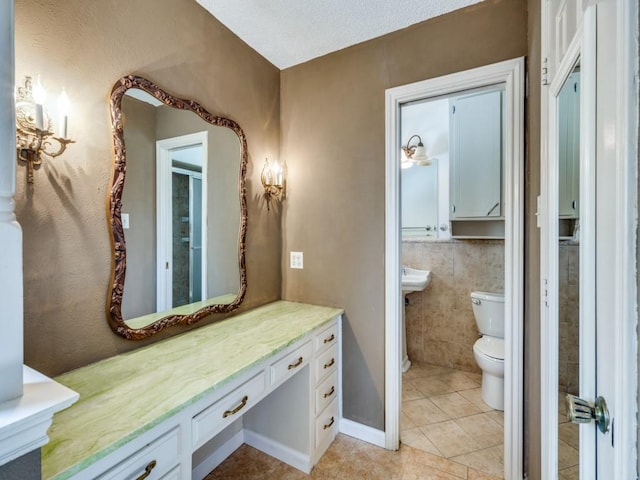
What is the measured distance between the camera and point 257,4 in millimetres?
1622

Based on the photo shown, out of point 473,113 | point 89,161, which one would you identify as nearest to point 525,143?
point 473,113

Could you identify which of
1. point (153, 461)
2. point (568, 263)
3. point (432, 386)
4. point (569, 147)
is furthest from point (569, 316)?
point (432, 386)

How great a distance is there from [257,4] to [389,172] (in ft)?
3.89

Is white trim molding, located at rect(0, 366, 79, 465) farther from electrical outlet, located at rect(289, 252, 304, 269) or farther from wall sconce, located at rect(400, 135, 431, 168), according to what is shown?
wall sconce, located at rect(400, 135, 431, 168)

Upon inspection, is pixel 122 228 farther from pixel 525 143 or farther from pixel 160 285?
pixel 525 143

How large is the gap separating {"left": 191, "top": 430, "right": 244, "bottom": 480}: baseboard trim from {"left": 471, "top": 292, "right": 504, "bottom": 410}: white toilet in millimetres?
1793

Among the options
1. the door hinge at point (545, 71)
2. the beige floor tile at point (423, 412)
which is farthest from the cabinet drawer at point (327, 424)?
the door hinge at point (545, 71)

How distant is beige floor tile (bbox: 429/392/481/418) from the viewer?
2.21 metres

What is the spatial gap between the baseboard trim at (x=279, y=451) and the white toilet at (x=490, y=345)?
144 centimetres

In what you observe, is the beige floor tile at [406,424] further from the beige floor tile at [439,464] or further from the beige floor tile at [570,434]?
the beige floor tile at [570,434]


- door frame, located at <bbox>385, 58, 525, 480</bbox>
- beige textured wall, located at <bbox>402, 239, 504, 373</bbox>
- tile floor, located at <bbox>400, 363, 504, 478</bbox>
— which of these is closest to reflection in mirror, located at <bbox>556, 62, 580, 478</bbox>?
door frame, located at <bbox>385, 58, 525, 480</bbox>

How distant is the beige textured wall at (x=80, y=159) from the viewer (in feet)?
3.32

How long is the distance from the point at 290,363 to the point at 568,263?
1191 millimetres

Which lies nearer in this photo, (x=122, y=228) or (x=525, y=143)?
(x=122, y=228)
